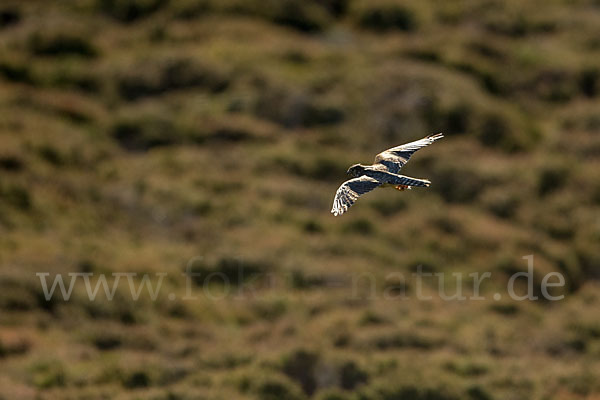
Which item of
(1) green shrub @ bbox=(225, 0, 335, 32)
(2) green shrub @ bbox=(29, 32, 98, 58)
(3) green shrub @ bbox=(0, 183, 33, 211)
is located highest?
(1) green shrub @ bbox=(225, 0, 335, 32)

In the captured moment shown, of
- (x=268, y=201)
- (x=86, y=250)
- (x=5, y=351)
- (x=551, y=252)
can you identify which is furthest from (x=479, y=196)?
(x=5, y=351)

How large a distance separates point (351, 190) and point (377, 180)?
535 mm

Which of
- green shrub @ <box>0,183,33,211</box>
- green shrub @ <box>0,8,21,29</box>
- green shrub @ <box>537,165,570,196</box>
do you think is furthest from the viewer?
green shrub @ <box>0,8,21,29</box>

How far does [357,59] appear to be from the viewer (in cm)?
3516

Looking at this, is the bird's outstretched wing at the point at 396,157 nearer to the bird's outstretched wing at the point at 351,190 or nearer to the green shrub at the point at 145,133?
the bird's outstretched wing at the point at 351,190

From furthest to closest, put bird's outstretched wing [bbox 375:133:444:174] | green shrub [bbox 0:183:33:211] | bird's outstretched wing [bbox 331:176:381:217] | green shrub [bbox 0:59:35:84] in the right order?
1. green shrub [bbox 0:59:35:84]
2. green shrub [bbox 0:183:33:211]
3. bird's outstretched wing [bbox 375:133:444:174]
4. bird's outstretched wing [bbox 331:176:381:217]

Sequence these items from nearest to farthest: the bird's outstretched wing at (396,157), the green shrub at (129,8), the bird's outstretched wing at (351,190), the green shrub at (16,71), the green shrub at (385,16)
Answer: the bird's outstretched wing at (351,190) → the bird's outstretched wing at (396,157) → the green shrub at (16,71) → the green shrub at (129,8) → the green shrub at (385,16)

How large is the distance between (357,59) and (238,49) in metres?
4.16

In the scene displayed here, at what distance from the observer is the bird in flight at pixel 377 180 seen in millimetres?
12220

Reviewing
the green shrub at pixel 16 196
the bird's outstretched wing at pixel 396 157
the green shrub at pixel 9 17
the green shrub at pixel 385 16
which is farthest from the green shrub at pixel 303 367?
the green shrub at pixel 9 17

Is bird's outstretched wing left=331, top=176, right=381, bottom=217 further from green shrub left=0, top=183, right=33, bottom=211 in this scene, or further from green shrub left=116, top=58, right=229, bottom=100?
green shrub left=116, top=58, right=229, bottom=100

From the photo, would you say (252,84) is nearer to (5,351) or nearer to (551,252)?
(551,252)

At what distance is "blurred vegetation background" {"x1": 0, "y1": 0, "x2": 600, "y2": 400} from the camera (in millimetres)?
21469

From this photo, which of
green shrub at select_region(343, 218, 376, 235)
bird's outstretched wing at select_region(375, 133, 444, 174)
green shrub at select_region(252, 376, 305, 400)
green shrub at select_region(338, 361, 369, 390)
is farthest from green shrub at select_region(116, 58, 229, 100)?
bird's outstretched wing at select_region(375, 133, 444, 174)
